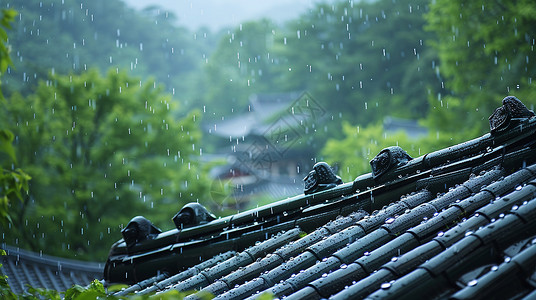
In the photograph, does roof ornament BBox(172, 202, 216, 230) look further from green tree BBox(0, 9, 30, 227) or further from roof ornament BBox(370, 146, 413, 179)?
green tree BBox(0, 9, 30, 227)

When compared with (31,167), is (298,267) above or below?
below

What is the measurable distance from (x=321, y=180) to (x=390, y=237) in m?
1.07

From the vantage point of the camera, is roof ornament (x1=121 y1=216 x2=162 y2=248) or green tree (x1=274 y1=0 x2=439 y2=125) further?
green tree (x1=274 y1=0 x2=439 y2=125)

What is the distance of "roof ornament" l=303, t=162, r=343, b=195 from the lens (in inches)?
146

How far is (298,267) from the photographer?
280cm

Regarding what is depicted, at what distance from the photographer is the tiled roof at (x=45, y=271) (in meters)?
6.93

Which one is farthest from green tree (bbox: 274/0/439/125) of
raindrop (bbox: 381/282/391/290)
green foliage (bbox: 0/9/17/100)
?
green foliage (bbox: 0/9/17/100)

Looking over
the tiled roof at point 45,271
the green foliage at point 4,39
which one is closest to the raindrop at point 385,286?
the green foliage at point 4,39

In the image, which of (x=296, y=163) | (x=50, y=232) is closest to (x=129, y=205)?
(x=50, y=232)

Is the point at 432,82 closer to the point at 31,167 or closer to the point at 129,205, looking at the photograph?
the point at 129,205

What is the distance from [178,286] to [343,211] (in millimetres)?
1235

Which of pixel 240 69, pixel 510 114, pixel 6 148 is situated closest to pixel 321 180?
pixel 510 114

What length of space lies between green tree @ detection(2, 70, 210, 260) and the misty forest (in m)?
0.03

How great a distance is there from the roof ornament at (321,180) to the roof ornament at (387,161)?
42cm
